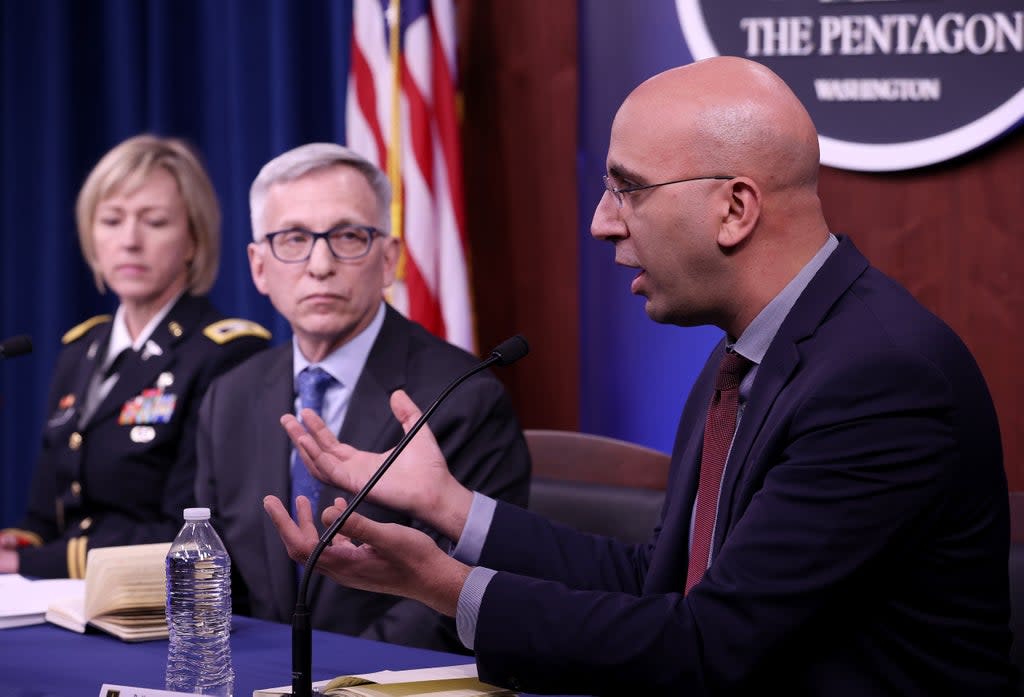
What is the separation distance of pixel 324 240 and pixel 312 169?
167 millimetres

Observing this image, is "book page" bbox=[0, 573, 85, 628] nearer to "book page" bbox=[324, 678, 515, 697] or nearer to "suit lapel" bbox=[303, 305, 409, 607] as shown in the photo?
"suit lapel" bbox=[303, 305, 409, 607]

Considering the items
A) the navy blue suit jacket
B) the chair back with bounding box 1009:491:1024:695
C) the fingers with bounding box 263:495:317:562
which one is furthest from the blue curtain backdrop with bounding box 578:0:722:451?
the fingers with bounding box 263:495:317:562

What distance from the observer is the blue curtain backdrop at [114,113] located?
14.3ft

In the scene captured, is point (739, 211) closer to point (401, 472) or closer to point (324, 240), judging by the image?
point (401, 472)

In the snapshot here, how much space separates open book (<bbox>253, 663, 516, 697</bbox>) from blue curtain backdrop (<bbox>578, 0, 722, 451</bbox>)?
2.00 metres

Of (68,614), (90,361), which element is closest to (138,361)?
(90,361)

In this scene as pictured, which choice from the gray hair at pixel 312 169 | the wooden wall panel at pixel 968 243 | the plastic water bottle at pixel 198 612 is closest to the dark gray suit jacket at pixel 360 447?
the gray hair at pixel 312 169

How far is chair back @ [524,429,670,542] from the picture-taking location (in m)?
2.76

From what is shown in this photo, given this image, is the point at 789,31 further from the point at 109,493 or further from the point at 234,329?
the point at 109,493

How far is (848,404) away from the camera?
1655 millimetres

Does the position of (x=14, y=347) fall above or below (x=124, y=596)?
above

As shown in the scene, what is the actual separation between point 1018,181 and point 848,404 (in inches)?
68.1

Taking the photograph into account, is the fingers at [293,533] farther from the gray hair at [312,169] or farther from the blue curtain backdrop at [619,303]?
the blue curtain backdrop at [619,303]

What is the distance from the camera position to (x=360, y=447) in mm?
2672
